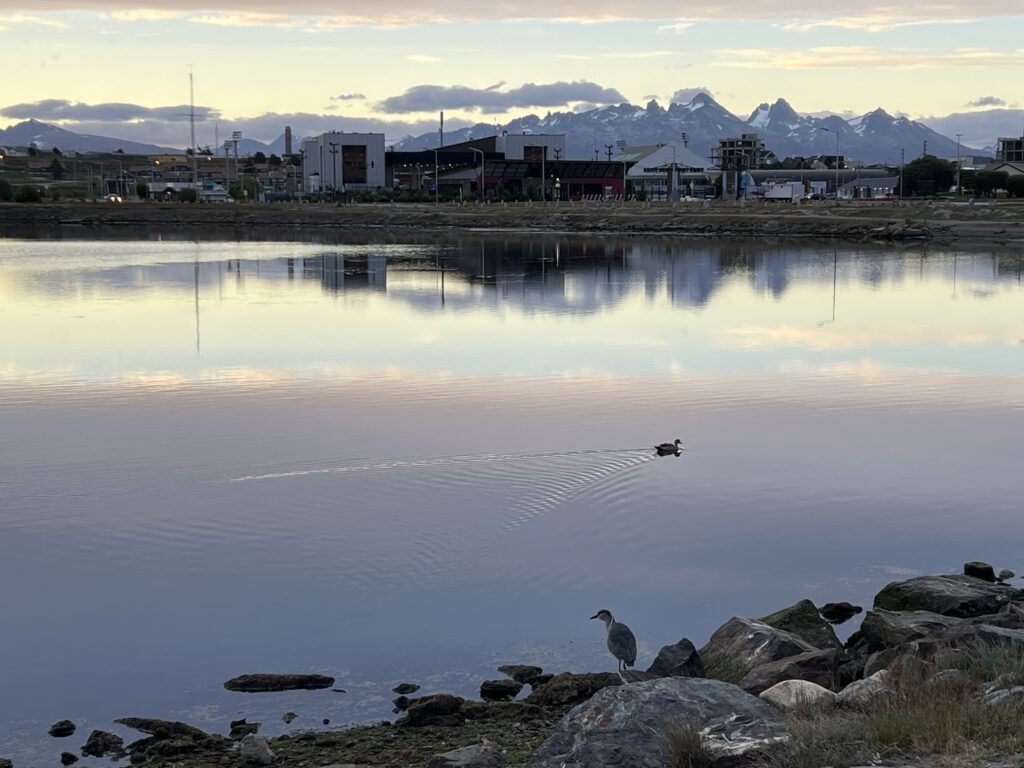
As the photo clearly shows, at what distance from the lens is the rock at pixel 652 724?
9.82 m

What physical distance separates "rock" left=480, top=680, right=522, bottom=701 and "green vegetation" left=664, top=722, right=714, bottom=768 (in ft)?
12.6

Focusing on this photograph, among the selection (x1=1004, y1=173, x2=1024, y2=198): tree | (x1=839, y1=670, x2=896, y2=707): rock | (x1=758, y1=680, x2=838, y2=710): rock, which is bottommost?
(x1=758, y1=680, x2=838, y2=710): rock

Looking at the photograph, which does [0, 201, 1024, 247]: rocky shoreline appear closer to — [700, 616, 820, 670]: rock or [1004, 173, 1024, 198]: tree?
[1004, 173, 1024, 198]: tree

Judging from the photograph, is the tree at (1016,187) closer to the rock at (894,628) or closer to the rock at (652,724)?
the rock at (894,628)

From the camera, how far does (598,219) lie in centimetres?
13450

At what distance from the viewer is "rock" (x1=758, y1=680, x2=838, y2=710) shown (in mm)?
11242

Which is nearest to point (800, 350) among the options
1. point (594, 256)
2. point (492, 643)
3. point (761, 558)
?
point (761, 558)

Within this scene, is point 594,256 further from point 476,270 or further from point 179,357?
point 179,357

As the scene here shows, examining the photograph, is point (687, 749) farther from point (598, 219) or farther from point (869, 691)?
point (598, 219)

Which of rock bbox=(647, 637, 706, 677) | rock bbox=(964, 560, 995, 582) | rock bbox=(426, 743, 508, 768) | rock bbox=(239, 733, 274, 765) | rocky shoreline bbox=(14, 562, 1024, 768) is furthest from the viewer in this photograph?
rock bbox=(964, 560, 995, 582)

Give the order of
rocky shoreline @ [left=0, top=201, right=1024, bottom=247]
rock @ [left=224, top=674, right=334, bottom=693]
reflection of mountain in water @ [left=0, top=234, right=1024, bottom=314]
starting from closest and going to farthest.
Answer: rock @ [left=224, top=674, right=334, bottom=693], reflection of mountain in water @ [left=0, top=234, right=1024, bottom=314], rocky shoreline @ [left=0, top=201, right=1024, bottom=247]

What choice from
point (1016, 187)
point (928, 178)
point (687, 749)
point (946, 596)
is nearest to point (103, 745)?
point (687, 749)

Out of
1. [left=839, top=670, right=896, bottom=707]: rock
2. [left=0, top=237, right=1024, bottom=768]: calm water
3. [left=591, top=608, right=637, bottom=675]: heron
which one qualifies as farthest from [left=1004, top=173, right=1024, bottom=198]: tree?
[left=839, top=670, right=896, bottom=707]: rock

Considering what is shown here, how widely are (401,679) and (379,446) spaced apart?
11072mm
